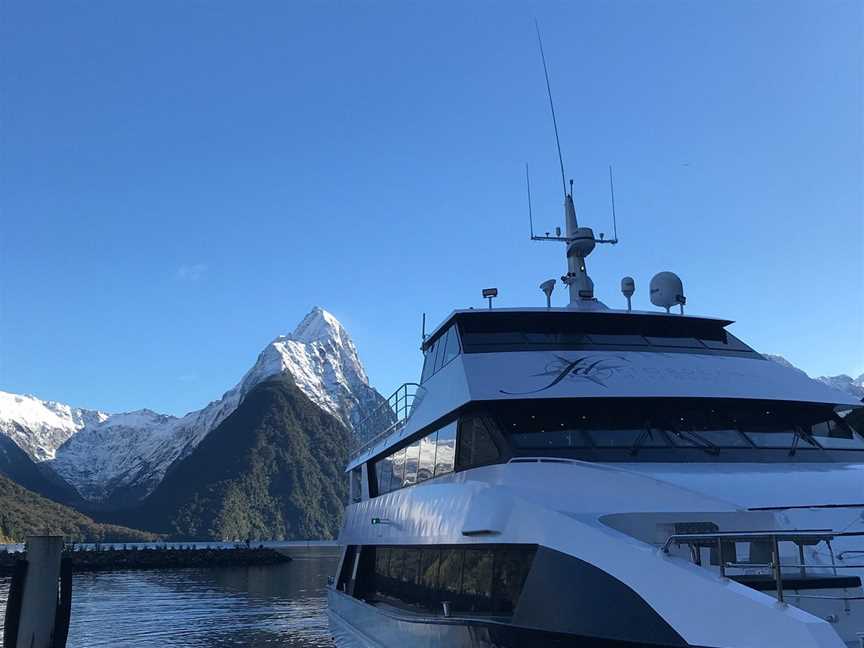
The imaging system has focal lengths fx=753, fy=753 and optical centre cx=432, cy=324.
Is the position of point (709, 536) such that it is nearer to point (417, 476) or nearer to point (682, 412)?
point (682, 412)

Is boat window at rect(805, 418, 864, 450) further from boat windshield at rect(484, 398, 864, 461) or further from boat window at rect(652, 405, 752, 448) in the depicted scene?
boat window at rect(652, 405, 752, 448)

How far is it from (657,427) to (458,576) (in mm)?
2987

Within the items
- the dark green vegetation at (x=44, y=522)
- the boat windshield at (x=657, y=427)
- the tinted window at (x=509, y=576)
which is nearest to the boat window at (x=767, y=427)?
the boat windshield at (x=657, y=427)

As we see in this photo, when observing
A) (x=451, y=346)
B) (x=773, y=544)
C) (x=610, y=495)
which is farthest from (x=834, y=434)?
(x=773, y=544)

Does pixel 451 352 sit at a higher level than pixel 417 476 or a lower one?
higher

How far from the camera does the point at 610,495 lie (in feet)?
23.4

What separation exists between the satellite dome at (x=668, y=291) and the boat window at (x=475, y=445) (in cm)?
666

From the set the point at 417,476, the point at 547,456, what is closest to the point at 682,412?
the point at 547,456

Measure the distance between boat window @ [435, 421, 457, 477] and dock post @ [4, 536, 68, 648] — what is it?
5086 millimetres

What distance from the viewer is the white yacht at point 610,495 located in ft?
17.9

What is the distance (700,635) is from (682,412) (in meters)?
4.70

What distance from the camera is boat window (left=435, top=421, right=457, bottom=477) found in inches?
382

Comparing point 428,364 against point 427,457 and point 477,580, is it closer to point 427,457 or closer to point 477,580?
point 427,457

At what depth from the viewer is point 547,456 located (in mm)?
8633
